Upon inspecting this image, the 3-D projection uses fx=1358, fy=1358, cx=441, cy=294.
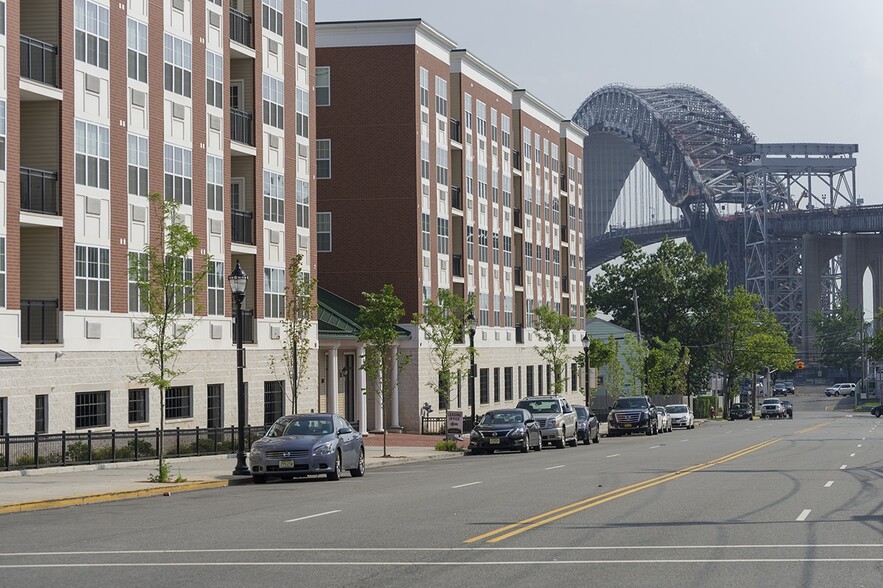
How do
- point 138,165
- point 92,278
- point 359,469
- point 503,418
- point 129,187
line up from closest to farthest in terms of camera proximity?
point 359,469 < point 92,278 < point 129,187 < point 138,165 < point 503,418

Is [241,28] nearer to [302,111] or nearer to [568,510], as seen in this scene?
[302,111]

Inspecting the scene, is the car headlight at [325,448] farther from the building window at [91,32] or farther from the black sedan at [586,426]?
the black sedan at [586,426]

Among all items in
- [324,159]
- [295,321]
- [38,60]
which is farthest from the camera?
[324,159]

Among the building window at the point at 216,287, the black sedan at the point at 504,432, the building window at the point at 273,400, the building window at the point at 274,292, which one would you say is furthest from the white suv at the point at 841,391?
the building window at the point at 216,287

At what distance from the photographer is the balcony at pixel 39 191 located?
121 ft

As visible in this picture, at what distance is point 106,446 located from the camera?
36.2 m

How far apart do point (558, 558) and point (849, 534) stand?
4522mm

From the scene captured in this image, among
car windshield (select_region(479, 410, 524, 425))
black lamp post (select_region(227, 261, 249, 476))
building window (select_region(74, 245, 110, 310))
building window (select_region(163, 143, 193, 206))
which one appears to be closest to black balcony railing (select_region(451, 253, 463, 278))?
car windshield (select_region(479, 410, 524, 425))

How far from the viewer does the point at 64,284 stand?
1489 inches

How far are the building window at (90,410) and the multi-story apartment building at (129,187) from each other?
0.21 feet

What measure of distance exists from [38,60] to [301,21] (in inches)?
728

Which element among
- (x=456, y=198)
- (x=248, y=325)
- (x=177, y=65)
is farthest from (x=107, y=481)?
(x=456, y=198)

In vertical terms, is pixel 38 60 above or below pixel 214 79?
below

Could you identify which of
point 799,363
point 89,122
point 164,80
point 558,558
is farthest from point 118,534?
point 799,363
